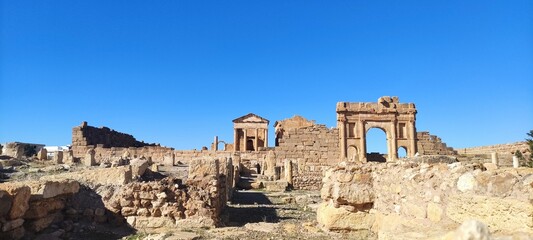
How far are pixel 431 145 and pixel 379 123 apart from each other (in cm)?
463

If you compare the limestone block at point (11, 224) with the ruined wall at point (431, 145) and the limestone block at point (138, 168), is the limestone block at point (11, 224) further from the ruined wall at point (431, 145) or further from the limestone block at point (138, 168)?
the ruined wall at point (431, 145)

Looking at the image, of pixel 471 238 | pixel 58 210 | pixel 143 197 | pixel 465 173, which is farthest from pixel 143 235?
pixel 471 238

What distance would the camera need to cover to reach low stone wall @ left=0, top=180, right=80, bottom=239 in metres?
4.91

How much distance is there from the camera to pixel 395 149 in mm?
28734

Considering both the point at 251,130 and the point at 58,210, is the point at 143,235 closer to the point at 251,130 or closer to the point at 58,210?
the point at 58,210

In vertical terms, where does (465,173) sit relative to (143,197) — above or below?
above

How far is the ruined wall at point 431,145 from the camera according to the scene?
96.0ft

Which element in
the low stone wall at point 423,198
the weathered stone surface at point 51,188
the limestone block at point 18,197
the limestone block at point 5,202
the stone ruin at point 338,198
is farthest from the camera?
the weathered stone surface at point 51,188

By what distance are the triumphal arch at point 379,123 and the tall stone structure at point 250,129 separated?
12.3 metres

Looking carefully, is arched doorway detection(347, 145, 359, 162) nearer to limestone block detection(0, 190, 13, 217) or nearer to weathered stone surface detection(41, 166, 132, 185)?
weathered stone surface detection(41, 166, 132, 185)

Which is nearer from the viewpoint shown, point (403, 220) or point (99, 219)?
point (403, 220)

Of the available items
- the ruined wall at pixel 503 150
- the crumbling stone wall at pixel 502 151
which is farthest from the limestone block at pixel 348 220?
the ruined wall at pixel 503 150

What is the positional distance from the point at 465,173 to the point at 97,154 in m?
Answer: 29.6

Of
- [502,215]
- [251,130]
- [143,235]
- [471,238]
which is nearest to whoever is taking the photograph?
[471,238]
